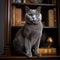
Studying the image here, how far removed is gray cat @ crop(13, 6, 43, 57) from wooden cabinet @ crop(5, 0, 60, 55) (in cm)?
10

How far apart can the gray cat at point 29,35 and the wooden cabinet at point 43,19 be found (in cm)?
10

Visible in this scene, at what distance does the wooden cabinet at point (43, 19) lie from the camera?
189 centimetres

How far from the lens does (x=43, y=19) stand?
6.96ft

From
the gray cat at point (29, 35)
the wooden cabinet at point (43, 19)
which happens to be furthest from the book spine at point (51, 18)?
the gray cat at point (29, 35)

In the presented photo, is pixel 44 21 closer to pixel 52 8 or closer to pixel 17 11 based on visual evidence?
pixel 52 8

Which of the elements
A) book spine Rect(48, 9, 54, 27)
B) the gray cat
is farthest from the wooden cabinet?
the gray cat

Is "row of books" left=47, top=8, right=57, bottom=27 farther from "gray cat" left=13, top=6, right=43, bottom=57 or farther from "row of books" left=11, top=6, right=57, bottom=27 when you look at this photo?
"gray cat" left=13, top=6, right=43, bottom=57

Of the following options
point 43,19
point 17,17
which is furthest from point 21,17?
point 43,19

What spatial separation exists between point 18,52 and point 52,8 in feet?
2.07

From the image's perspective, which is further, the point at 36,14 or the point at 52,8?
the point at 52,8

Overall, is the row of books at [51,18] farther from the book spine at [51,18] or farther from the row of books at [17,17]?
the row of books at [17,17]

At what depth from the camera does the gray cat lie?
1800mm

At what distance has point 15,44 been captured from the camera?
1.86 meters

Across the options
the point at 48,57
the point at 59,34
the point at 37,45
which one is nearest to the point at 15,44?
the point at 37,45
